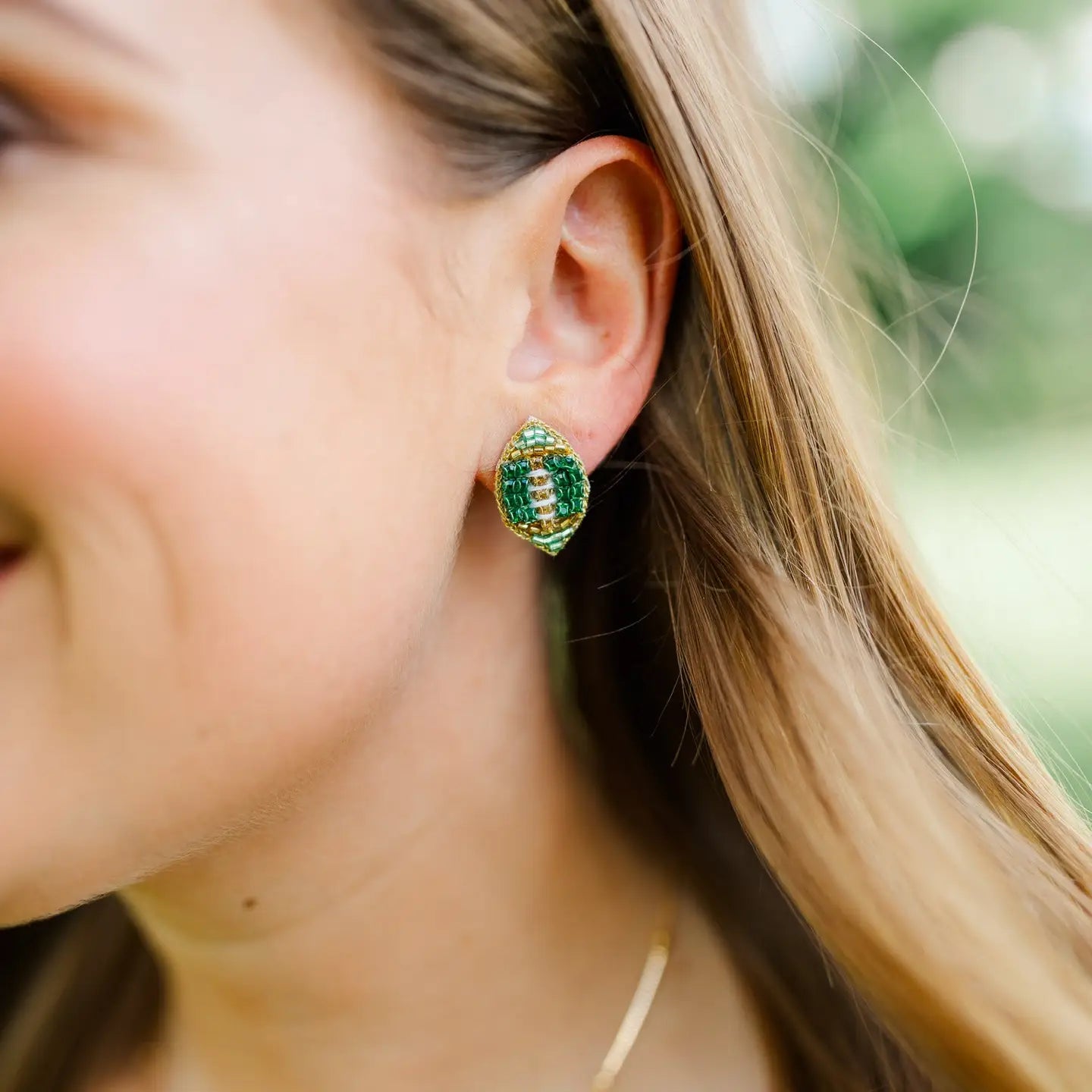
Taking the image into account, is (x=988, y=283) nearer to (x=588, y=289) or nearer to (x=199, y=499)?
(x=588, y=289)

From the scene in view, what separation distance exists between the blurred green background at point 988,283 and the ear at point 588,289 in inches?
8.9

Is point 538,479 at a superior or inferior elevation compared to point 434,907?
superior

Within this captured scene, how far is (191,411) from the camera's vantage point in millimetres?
725

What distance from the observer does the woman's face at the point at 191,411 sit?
70 cm

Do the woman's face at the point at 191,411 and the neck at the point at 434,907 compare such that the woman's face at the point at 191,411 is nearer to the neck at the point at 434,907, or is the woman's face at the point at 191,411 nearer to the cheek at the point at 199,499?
the cheek at the point at 199,499

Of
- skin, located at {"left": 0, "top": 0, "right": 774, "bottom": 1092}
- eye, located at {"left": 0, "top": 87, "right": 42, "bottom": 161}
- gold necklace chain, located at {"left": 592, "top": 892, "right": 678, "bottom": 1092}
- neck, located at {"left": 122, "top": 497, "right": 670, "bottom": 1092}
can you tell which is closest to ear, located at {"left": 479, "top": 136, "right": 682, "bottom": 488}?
skin, located at {"left": 0, "top": 0, "right": 774, "bottom": 1092}

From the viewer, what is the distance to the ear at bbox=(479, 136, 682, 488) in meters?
0.86

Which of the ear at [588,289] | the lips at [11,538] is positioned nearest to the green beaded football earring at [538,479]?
the ear at [588,289]

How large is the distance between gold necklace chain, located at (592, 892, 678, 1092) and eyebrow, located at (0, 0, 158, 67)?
825 millimetres

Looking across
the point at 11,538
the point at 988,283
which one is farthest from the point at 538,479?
the point at 988,283

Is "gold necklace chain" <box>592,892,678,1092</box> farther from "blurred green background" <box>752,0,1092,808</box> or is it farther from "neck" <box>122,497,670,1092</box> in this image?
"blurred green background" <box>752,0,1092,808</box>

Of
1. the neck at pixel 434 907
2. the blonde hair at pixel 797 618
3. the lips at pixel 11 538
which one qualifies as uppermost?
the blonde hair at pixel 797 618

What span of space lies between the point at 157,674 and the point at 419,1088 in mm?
463

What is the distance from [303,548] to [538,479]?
0.62ft
